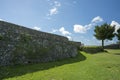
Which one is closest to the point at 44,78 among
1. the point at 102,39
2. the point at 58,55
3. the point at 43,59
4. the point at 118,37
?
the point at 43,59

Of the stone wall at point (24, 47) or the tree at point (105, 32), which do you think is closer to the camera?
the stone wall at point (24, 47)

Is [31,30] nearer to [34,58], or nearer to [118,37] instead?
[34,58]

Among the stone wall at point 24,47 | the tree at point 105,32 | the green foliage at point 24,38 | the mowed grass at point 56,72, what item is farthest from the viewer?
the tree at point 105,32

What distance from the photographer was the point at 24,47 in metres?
11.1

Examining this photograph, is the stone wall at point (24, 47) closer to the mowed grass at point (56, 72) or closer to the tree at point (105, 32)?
the mowed grass at point (56, 72)

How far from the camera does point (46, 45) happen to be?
13.6m

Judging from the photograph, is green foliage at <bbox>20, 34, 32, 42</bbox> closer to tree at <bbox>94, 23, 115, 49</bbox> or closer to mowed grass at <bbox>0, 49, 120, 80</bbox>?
mowed grass at <bbox>0, 49, 120, 80</bbox>

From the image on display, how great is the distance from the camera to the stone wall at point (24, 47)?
9727mm

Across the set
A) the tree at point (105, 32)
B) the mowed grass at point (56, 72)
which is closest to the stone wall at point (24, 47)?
the mowed grass at point (56, 72)

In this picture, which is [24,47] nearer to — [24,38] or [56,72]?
[24,38]

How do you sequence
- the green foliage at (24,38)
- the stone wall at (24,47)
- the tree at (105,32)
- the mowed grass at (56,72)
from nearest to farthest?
the mowed grass at (56,72), the stone wall at (24,47), the green foliage at (24,38), the tree at (105,32)

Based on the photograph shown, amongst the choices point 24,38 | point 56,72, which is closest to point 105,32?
point 24,38

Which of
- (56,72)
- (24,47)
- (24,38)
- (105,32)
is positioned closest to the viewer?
(56,72)

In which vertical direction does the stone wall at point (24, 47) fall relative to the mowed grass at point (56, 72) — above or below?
above
